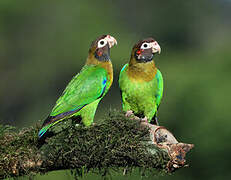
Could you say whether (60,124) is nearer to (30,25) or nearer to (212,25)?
(30,25)

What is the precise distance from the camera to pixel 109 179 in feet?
25.3

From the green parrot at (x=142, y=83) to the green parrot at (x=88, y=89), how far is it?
2.14 feet

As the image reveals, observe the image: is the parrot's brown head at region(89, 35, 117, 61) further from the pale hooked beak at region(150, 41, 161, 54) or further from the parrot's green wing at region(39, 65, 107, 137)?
the pale hooked beak at region(150, 41, 161, 54)

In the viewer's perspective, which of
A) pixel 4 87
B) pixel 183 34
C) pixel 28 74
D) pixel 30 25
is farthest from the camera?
pixel 183 34

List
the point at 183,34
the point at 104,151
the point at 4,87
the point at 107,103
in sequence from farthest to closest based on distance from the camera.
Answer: the point at 183,34
the point at 4,87
the point at 107,103
the point at 104,151

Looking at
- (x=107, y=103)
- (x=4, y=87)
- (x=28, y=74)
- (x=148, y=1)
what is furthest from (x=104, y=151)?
(x=148, y=1)

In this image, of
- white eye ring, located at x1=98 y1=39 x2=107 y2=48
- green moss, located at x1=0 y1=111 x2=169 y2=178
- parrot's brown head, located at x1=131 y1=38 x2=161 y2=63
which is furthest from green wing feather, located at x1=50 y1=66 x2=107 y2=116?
green moss, located at x1=0 y1=111 x2=169 y2=178

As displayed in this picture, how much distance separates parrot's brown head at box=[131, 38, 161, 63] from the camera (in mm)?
9844

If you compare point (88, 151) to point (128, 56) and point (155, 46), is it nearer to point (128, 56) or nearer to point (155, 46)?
point (155, 46)

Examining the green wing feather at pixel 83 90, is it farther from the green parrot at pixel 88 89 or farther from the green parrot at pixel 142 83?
the green parrot at pixel 142 83

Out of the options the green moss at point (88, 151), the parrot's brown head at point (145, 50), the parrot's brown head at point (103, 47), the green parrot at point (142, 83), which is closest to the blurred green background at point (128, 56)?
the green parrot at point (142, 83)

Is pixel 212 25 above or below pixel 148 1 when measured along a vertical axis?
below

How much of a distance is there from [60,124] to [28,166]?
1.19 m

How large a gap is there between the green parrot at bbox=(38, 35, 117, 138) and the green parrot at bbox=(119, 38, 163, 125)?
2.14 feet
